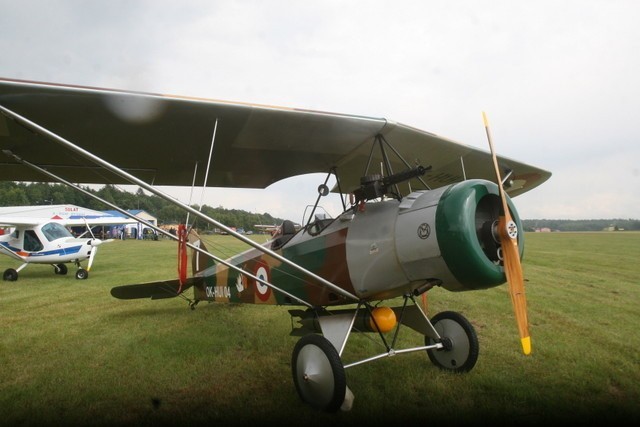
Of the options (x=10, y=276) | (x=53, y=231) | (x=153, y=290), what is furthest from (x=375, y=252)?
(x=53, y=231)

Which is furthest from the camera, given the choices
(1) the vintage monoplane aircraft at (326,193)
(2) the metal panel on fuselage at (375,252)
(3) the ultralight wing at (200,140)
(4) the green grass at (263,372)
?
(3) the ultralight wing at (200,140)

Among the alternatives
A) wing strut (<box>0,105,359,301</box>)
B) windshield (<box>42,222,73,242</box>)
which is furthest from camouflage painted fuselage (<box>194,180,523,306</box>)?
windshield (<box>42,222,73,242</box>)

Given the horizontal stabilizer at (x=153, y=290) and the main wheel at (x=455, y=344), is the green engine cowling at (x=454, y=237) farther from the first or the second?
the horizontal stabilizer at (x=153, y=290)

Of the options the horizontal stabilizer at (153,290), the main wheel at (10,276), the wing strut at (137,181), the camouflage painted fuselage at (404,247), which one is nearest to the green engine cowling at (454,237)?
the camouflage painted fuselage at (404,247)

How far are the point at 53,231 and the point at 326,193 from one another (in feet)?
41.7

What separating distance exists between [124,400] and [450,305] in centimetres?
566

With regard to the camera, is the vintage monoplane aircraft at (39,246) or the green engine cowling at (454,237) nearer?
the green engine cowling at (454,237)

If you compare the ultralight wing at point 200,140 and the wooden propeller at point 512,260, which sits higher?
the ultralight wing at point 200,140

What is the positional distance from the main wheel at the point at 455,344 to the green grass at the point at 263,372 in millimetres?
126

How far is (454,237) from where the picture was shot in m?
2.67

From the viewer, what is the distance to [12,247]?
12.6 meters

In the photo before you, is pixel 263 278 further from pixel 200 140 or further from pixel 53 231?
pixel 53 231

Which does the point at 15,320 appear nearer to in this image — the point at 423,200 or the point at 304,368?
the point at 304,368

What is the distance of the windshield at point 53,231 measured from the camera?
42.0 ft
